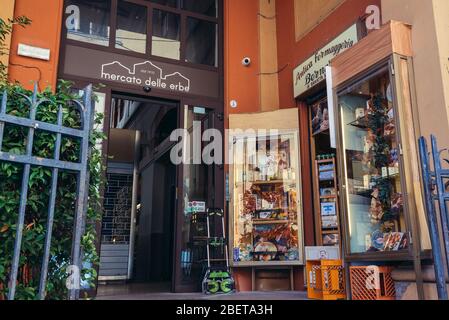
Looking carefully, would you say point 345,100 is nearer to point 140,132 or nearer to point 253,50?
point 253,50

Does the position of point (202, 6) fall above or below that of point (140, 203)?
above

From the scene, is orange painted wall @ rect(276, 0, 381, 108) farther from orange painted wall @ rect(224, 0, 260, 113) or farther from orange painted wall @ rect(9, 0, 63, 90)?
→ orange painted wall @ rect(9, 0, 63, 90)

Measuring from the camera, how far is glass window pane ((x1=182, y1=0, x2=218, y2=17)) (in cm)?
671

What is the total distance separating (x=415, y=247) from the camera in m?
3.25

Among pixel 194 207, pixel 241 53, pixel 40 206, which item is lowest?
pixel 40 206

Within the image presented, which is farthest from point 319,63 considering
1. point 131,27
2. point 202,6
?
point 131,27

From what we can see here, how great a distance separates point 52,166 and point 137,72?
4107 millimetres

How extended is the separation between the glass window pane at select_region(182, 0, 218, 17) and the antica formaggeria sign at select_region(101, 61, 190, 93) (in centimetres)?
116

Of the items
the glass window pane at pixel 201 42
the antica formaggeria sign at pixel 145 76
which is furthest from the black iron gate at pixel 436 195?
→ the glass window pane at pixel 201 42

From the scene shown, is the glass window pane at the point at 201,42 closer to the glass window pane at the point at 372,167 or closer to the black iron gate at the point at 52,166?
the glass window pane at the point at 372,167

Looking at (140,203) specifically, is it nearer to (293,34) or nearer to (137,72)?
(137,72)

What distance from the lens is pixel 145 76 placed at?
6.07 metres

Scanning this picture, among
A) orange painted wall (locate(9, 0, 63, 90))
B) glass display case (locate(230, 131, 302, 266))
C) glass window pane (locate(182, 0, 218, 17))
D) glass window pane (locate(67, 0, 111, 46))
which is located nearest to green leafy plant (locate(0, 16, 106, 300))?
orange painted wall (locate(9, 0, 63, 90))

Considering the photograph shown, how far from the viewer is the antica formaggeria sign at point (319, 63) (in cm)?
514
